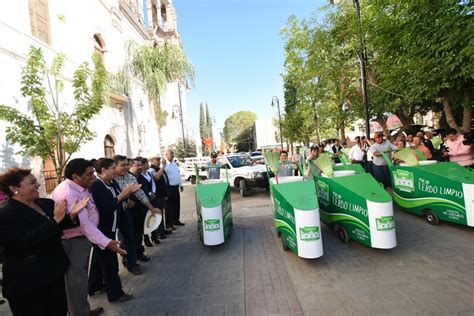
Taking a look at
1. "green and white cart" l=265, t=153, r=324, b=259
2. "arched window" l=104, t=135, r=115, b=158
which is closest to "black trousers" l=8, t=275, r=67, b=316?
"green and white cart" l=265, t=153, r=324, b=259

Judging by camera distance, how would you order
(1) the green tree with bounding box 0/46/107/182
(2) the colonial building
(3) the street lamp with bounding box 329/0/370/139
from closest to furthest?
(1) the green tree with bounding box 0/46/107/182 < (2) the colonial building < (3) the street lamp with bounding box 329/0/370/139

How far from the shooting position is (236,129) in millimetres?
116312

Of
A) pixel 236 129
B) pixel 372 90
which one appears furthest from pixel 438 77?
pixel 236 129

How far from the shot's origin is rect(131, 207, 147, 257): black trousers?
531 centimetres

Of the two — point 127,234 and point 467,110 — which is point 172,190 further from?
point 467,110

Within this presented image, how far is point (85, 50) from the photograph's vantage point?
1493 cm

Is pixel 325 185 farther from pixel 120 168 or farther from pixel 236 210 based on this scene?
pixel 236 210

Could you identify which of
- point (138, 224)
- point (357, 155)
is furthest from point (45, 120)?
point (357, 155)

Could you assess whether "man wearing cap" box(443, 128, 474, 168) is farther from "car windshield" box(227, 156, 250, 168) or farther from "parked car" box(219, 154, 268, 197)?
"car windshield" box(227, 156, 250, 168)

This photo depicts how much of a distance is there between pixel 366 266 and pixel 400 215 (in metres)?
3.07

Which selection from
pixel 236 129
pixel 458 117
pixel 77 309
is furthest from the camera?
pixel 236 129

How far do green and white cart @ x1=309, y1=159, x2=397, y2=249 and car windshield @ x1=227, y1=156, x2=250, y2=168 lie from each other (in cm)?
717

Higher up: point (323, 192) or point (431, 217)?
point (323, 192)

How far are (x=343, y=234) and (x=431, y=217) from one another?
1.88m
